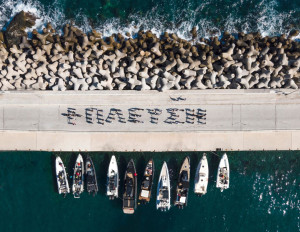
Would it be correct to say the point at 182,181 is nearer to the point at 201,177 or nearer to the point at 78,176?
the point at 201,177

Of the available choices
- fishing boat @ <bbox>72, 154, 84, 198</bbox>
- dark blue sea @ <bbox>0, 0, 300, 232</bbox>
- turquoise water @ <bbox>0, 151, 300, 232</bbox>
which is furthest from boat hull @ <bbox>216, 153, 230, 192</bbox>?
fishing boat @ <bbox>72, 154, 84, 198</bbox>

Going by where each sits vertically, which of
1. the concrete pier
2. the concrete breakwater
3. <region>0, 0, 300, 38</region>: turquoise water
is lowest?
the concrete pier

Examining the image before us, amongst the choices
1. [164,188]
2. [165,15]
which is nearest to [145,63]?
[165,15]

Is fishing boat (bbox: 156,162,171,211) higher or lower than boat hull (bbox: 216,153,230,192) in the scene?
lower

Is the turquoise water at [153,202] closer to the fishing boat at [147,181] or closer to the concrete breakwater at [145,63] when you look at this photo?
the fishing boat at [147,181]

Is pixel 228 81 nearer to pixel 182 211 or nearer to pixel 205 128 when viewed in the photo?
pixel 205 128

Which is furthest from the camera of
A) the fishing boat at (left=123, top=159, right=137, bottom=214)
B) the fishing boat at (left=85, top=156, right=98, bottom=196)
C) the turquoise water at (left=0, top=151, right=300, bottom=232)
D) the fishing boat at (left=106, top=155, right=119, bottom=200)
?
the turquoise water at (left=0, top=151, right=300, bottom=232)

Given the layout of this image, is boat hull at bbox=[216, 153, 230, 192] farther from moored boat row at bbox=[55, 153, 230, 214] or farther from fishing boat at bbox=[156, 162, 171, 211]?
fishing boat at bbox=[156, 162, 171, 211]
